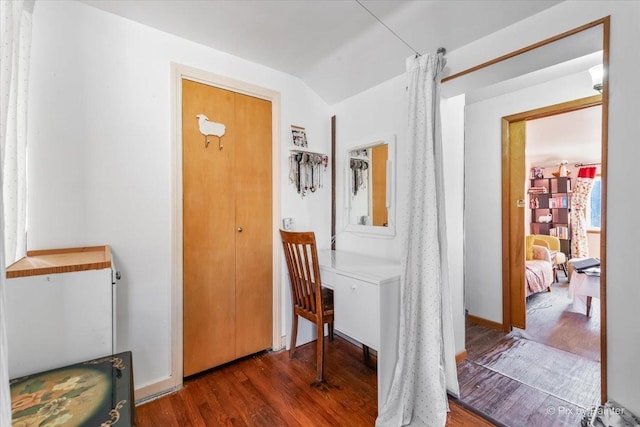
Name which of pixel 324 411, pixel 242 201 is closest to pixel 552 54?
pixel 242 201

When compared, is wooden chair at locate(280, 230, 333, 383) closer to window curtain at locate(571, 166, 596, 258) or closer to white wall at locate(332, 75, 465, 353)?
white wall at locate(332, 75, 465, 353)

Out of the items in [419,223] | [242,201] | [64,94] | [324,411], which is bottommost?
[324,411]

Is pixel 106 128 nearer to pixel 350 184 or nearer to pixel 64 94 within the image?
pixel 64 94

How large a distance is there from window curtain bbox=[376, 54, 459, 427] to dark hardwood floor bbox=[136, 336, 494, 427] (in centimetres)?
19

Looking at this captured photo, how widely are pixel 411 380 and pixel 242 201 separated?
165 cm

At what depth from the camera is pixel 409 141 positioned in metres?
1.72

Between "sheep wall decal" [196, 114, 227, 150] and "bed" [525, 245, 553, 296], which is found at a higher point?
"sheep wall decal" [196, 114, 227, 150]

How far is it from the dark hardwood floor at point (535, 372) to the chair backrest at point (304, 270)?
1124mm

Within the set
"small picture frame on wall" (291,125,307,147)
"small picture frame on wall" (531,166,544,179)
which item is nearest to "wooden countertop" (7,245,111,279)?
"small picture frame on wall" (291,125,307,147)

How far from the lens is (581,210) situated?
5125 mm

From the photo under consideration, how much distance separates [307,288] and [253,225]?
25.9 inches

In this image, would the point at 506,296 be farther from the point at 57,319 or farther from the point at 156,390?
the point at 57,319

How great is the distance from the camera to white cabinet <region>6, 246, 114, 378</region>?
1042mm

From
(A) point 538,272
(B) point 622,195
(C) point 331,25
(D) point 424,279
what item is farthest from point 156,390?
(A) point 538,272
